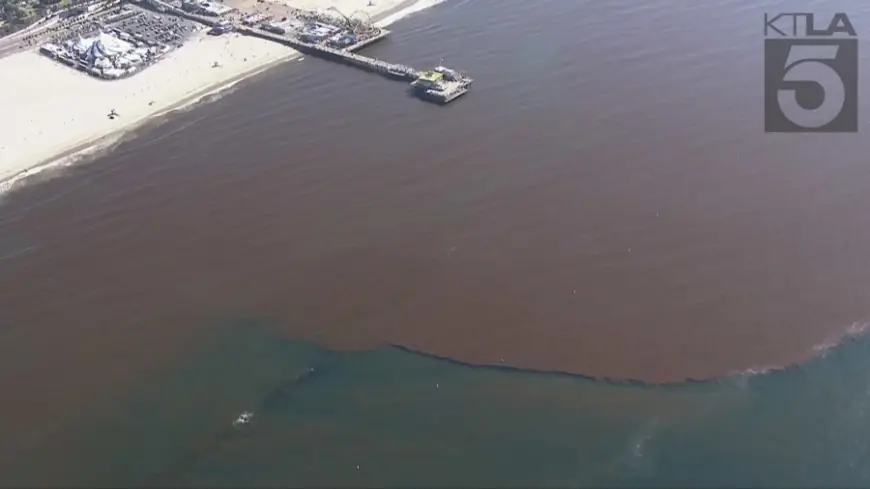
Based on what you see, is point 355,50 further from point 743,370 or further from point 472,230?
point 743,370

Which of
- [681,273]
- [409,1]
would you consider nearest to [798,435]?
[681,273]

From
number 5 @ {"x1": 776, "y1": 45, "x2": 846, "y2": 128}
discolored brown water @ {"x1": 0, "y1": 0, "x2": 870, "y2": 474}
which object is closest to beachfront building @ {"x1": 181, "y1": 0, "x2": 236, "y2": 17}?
discolored brown water @ {"x1": 0, "y1": 0, "x2": 870, "y2": 474}

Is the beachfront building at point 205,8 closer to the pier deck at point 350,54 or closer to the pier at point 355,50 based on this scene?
the pier at point 355,50

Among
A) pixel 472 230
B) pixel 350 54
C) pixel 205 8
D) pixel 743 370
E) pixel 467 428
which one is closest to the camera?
pixel 467 428

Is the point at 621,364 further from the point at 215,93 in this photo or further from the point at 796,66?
the point at 215,93

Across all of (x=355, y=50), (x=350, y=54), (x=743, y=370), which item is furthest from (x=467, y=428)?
(x=355, y=50)

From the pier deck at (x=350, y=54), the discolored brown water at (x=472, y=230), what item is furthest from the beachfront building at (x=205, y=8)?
the discolored brown water at (x=472, y=230)
